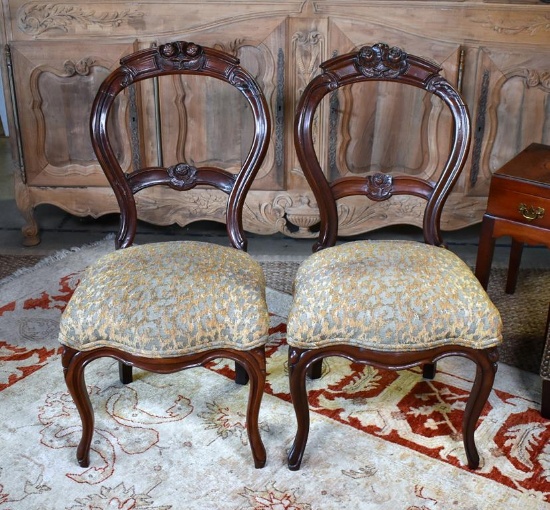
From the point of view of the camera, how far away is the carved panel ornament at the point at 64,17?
8.66 feet

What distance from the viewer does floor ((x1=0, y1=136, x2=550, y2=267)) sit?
9.77ft

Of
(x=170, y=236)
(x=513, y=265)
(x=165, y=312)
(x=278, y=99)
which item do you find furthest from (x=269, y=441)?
(x=170, y=236)

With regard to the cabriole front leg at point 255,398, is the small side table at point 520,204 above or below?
above

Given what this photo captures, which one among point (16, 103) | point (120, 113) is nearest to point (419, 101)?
point (120, 113)

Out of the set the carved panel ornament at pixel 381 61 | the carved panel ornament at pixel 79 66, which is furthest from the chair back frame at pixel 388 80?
the carved panel ornament at pixel 79 66

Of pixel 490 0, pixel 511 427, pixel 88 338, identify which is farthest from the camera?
pixel 490 0

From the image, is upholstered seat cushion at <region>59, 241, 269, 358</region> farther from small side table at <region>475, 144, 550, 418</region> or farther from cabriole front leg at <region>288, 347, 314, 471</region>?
small side table at <region>475, 144, 550, 418</region>

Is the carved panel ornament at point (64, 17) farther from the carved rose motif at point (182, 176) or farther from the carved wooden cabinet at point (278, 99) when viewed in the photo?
the carved rose motif at point (182, 176)

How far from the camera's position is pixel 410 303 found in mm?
1640

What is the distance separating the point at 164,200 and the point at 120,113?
0.35 m

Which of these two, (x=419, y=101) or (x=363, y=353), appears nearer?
(x=363, y=353)

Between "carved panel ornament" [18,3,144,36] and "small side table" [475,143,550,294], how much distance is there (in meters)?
1.34

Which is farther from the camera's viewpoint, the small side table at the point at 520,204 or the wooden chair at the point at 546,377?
the small side table at the point at 520,204

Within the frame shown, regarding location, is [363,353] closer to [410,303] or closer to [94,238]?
[410,303]
